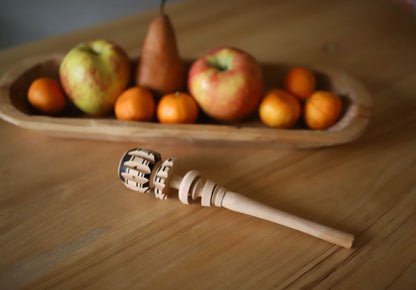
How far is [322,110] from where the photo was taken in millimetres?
682

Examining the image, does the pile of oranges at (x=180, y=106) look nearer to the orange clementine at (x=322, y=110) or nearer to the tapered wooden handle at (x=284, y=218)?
the orange clementine at (x=322, y=110)

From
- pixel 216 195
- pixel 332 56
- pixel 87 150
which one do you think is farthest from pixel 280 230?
pixel 332 56

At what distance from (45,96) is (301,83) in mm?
553

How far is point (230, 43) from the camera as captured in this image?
1032 mm

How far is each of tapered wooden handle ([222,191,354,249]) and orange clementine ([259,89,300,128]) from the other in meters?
0.21

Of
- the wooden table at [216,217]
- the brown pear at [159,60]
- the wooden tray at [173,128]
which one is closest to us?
the wooden table at [216,217]

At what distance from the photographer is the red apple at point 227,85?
69 centimetres

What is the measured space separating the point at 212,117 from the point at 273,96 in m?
0.14

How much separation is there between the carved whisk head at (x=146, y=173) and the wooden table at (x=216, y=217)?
4 cm

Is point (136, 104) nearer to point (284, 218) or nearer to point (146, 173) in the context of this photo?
point (146, 173)

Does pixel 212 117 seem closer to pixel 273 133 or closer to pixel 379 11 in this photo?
pixel 273 133

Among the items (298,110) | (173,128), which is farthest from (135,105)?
(298,110)

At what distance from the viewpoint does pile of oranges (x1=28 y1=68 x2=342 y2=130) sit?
2.21 ft

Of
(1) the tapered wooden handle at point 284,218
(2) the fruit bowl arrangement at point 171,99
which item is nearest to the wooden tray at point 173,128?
(2) the fruit bowl arrangement at point 171,99
